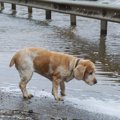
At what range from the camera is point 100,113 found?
654 cm

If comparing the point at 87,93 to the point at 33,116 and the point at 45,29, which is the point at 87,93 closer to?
the point at 33,116

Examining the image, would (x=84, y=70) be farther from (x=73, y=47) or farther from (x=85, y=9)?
(x=85, y=9)

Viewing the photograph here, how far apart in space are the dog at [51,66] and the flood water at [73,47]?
12.2 inches

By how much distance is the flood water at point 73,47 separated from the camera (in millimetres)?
7522

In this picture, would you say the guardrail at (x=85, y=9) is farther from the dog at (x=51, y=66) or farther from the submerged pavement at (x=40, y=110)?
the submerged pavement at (x=40, y=110)

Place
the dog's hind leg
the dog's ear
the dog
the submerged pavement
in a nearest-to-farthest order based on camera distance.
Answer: the submerged pavement → the dog's ear → the dog → the dog's hind leg

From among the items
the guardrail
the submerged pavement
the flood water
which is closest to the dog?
the submerged pavement

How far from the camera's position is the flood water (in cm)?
752

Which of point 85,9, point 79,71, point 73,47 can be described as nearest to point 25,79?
point 79,71

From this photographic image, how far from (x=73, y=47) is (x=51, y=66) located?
475 centimetres

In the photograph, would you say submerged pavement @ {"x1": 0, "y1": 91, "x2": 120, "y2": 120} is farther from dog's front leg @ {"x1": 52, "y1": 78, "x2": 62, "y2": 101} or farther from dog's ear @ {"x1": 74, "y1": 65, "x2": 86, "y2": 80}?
dog's ear @ {"x1": 74, "y1": 65, "x2": 86, "y2": 80}

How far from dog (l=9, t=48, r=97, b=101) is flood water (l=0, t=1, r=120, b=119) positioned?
31cm

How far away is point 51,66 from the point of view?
288 inches

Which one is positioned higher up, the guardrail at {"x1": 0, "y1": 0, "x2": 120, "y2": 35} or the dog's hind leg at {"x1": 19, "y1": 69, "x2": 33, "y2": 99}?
the dog's hind leg at {"x1": 19, "y1": 69, "x2": 33, "y2": 99}
